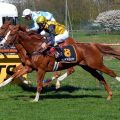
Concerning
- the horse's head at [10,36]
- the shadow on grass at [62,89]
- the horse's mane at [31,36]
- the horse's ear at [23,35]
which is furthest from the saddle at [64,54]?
the shadow on grass at [62,89]

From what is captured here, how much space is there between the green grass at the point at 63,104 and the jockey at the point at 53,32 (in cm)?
128

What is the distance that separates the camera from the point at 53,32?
12016mm

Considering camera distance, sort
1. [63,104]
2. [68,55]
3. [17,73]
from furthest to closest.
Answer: [17,73], [68,55], [63,104]

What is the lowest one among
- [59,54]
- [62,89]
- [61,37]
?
[62,89]

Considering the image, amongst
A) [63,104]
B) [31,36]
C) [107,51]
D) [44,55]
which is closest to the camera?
[63,104]

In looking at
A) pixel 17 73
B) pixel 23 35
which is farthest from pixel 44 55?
pixel 17 73

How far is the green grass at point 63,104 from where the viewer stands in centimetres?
1006

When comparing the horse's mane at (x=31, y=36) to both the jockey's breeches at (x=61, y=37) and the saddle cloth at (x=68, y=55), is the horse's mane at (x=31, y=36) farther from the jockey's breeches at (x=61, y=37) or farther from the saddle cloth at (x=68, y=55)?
the saddle cloth at (x=68, y=55)

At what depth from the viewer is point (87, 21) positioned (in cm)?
5931

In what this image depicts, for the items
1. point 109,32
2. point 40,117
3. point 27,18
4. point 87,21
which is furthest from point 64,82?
point 87,21

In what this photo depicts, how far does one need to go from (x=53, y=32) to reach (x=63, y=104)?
5.48 feet

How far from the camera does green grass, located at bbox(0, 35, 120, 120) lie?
1006 centimetres

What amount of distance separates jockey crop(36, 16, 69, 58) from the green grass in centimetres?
128

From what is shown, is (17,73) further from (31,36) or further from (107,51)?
(107,51)
